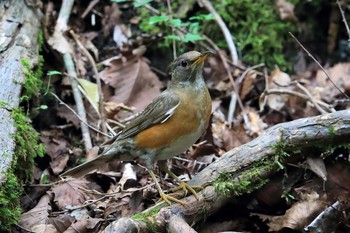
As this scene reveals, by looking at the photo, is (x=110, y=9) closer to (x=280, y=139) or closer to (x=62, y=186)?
(x=62, y=186)

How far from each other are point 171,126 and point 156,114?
0.20 meters

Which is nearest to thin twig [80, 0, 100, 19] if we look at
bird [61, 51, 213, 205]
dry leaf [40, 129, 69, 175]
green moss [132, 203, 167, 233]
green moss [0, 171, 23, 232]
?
dry leaf [40, 129, 69, 175]

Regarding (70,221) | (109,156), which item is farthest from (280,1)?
(70,221)

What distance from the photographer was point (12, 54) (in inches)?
204

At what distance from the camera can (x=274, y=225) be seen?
4.27 m

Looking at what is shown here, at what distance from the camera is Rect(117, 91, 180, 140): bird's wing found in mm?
4434

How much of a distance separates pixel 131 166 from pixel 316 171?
5.70 feet

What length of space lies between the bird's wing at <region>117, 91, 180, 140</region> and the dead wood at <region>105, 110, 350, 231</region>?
550 millimetres

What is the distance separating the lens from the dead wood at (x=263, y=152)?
4.20 metres

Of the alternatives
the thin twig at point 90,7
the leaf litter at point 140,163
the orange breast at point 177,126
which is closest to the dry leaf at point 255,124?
the leaf litter at point 140,163

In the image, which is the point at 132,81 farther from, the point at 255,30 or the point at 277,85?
the point at 255,30

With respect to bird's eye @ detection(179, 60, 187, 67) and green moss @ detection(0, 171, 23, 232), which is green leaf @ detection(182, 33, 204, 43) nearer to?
bird's eye @ detection(179, 60, 187, 67)

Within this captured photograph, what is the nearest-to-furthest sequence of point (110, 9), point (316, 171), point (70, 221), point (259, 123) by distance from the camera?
point (70, 221) < point (316, 171) < point (259, 123) < point (110, 9)

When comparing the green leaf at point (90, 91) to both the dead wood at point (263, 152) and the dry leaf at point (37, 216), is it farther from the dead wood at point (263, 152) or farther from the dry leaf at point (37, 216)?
the dead wood at point (263, 152)
